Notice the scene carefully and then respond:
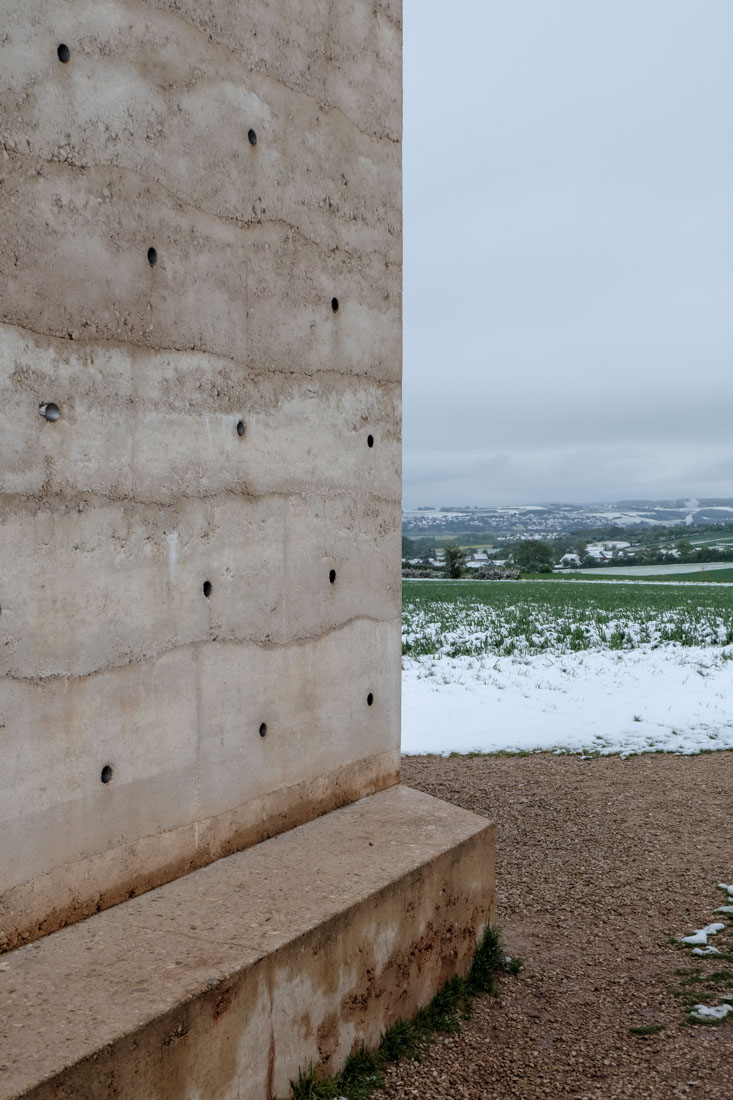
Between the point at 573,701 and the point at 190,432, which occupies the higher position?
the point at 190,432

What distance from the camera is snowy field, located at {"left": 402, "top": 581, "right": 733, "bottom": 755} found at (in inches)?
381

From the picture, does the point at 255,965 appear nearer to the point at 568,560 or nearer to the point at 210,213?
the point at 210,213

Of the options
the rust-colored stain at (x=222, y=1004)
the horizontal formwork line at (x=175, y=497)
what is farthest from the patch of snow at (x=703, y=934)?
the rust-colored stain at (x=222, y=1004)

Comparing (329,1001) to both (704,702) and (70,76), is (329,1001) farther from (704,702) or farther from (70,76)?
(704,702)

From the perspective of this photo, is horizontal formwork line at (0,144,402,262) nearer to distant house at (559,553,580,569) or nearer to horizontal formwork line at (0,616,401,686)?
horizontal formwork line at (0,616,401,686)

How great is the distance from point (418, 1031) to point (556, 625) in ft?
50.5

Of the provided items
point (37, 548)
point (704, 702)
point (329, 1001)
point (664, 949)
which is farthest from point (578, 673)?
point (37, 548)

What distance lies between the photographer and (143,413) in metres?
3.44

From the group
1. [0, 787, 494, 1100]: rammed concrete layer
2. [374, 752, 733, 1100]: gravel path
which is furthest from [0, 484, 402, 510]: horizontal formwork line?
[374, 752, 733, 1100]: gravel path

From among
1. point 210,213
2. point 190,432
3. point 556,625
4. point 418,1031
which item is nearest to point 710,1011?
point 418,1031

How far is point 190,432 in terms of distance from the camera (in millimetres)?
3645

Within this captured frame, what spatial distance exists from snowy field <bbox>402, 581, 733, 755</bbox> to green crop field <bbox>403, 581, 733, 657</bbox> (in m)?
0.04

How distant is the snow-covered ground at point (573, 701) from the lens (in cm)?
954

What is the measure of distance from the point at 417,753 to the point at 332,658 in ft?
16.3
